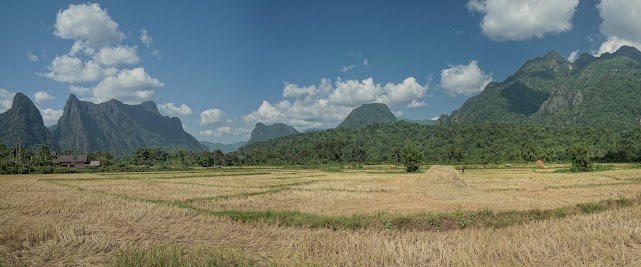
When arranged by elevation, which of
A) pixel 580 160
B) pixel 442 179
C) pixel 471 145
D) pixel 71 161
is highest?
pixel 471 145

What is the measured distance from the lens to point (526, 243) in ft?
30.0

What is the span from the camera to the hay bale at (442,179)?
26681mm

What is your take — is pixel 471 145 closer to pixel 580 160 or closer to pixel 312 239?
pixel 580 160

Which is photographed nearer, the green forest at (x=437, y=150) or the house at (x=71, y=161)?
the green forest at (x=437, y=150)

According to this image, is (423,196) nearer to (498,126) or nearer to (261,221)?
(261,221)

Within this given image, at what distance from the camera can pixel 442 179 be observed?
2706 cm

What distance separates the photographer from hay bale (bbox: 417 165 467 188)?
2668 cm

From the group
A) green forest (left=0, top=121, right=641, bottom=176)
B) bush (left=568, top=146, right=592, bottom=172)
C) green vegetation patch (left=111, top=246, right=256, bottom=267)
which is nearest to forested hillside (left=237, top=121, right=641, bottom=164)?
green forest (left=0, top=121, right=641, bottom=176)

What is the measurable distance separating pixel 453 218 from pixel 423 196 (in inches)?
426

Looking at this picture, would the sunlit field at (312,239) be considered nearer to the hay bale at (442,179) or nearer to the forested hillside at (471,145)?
the hay bale at (442,179)

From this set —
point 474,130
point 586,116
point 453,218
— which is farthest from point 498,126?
point 453,218

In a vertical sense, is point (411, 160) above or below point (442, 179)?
above

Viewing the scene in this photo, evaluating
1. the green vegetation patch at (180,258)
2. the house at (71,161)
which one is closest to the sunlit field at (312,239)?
the green vegetation patch at (180,258)

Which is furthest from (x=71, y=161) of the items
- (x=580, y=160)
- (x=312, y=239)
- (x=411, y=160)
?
(x=312, y=239)
